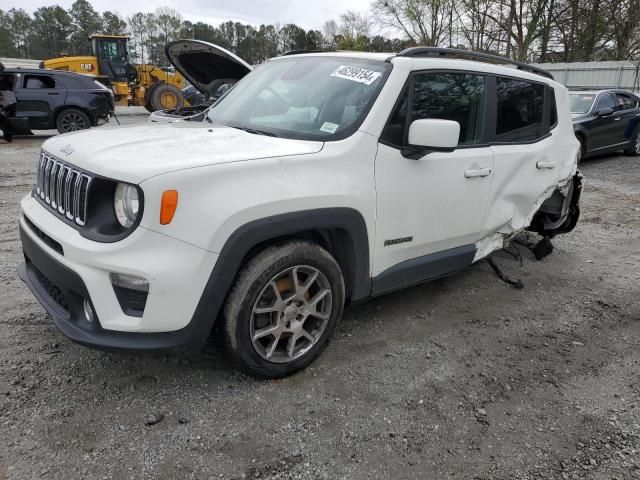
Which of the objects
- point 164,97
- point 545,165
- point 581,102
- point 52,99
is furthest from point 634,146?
point 164,97

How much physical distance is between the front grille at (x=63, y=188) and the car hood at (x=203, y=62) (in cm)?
242

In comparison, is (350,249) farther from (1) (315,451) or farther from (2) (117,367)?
(2) (117,367)

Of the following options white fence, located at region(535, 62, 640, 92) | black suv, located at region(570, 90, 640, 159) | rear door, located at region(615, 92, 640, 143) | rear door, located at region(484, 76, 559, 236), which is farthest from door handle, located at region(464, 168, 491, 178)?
white fence, located at region(535, 62, 640, 92)

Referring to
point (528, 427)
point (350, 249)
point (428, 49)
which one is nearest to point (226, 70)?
point (428, 49)

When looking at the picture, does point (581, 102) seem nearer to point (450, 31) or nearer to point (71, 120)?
point (71, 120)

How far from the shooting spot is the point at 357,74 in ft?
10.2

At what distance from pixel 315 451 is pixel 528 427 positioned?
1119 millimetres

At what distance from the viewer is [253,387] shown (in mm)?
2744

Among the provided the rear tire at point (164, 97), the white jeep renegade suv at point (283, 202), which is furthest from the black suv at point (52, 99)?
the white jeep renegade suv at point (283, 202)

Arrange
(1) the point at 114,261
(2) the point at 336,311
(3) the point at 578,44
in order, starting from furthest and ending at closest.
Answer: (3) the point at 578,44, (2) the point at 336,311, (1) the point at 114,261

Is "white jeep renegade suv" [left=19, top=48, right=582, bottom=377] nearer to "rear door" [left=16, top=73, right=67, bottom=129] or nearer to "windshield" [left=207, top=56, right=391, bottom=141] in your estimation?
"windshield" [left=207, top=56, right=391, bottom=141]

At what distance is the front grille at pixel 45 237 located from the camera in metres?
2.39

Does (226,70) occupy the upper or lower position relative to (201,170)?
upper

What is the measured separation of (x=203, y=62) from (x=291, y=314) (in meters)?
3.60
